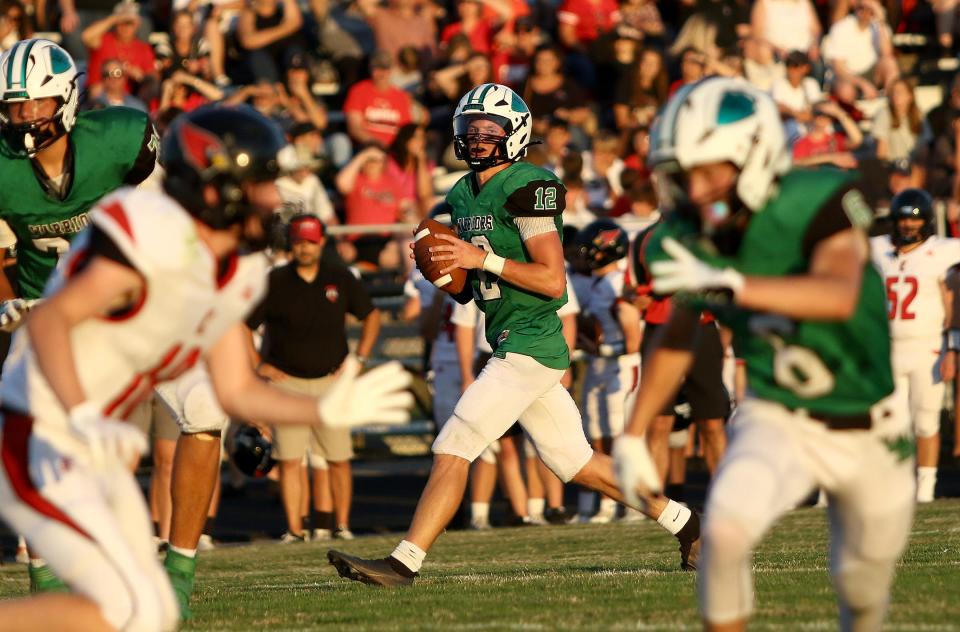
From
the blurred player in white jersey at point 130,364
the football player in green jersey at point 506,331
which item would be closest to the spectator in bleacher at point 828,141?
the football player in green jersey at point 506,331

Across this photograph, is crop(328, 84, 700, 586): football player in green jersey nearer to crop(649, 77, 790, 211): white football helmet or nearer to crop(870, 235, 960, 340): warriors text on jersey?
crop(649, 77, 790, 211): white football helmet

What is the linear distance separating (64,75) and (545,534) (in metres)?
4.84

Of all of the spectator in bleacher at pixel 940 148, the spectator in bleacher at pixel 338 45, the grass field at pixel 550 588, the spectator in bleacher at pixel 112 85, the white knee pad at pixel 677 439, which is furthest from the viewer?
the spectator in bleacher at pixel 338 45

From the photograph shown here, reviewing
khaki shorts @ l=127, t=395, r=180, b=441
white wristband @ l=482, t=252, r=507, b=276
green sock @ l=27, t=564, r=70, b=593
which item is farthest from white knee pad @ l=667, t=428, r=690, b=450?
green sock @ l=27, t=564, r=70, b=593

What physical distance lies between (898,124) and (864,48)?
1410 mm

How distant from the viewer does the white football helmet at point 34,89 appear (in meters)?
6.36

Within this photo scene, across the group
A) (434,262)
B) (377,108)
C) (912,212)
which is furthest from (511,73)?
(434,262)

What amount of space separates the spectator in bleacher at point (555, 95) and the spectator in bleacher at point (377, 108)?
1.14 m

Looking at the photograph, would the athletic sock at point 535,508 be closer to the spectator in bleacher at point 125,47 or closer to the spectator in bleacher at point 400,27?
the spectator in bleacher at point 125,47

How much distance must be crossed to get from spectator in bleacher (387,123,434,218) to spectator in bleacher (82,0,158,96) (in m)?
2.12

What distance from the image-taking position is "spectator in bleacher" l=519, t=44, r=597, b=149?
50.7 ft

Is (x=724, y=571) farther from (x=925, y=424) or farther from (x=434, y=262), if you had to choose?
(x=925, y=424)

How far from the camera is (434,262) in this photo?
7.39 m

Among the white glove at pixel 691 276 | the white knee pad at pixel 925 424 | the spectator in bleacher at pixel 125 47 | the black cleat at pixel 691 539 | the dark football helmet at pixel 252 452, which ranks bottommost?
the white knee pad at pixel 925 424
